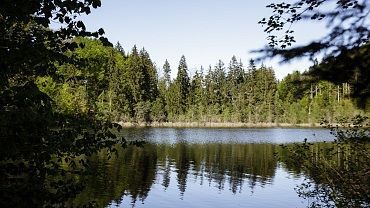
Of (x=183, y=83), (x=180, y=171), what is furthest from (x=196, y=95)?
(x=180, y=171)

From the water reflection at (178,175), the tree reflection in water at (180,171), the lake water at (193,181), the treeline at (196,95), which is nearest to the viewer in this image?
the lake water at (193,181)

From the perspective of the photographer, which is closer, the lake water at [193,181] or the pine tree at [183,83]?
the lake water at [193,181]

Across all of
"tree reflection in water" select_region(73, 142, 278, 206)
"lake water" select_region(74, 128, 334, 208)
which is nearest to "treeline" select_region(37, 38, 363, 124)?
"tree reflection in water" select_region(73, 142, 278, 206)

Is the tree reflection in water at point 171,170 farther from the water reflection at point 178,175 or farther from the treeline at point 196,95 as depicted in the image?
the treeline at point 196,95

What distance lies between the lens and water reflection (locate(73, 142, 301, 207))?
22.2 meters

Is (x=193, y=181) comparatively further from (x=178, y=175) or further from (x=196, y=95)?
(x=196, y=95)

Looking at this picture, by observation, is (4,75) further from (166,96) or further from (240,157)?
(166,96)

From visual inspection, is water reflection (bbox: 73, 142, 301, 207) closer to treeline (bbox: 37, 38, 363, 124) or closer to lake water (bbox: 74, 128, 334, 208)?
lake water (bbox: 74, 128, 334, 208)

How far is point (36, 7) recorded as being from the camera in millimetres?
4844

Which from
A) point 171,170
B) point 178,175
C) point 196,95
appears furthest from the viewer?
point 196,95

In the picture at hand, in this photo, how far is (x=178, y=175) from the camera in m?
A: 29.2

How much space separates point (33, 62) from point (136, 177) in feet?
75.2

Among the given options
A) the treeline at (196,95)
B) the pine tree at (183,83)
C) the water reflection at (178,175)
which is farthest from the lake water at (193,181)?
the pine tree at (183,83)

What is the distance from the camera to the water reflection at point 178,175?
2217 cm
